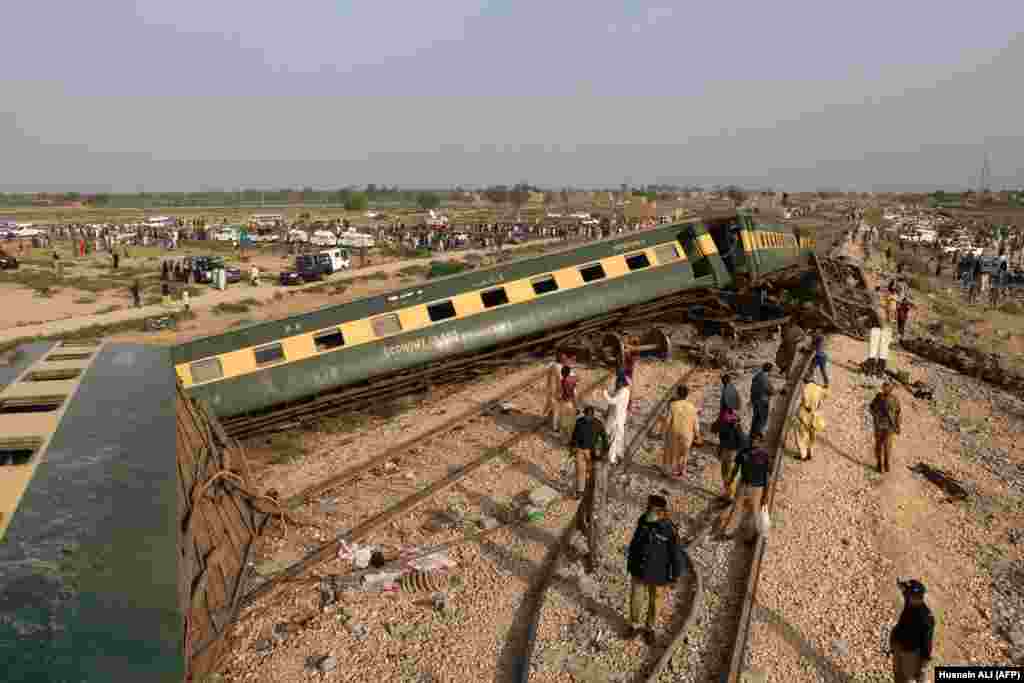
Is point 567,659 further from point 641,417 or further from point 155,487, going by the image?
point 641,417

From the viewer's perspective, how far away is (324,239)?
205 feet

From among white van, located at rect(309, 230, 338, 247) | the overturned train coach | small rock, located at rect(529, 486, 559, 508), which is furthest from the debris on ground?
white van, located at rect(309, 230, 338, 247)

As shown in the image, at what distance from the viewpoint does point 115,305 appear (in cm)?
3416

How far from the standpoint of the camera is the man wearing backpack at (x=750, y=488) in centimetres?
816

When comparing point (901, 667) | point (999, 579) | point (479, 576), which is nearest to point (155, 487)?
point (479, 576)

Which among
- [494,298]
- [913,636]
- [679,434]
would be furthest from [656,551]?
[494,298]

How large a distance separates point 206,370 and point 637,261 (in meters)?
11.1

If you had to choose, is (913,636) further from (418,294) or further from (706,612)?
(418,294)

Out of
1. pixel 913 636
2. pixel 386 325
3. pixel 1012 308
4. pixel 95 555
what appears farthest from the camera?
pixel 1012 308

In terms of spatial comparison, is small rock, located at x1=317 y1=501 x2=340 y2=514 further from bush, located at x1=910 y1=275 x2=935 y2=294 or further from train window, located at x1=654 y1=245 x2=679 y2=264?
bush, located at x1=910 y1=275 x2=935 y2=294

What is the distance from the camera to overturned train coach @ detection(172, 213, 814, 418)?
13.3m

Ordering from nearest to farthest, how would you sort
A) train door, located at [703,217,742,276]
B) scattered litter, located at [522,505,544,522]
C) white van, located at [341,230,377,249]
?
1. scattered litter, located at [522,505,544,522]
2. train door, located at [703,217,742,276]
3. white van, located at [341,230,377,249]

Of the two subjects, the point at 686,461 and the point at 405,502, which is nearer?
the point at 405,502

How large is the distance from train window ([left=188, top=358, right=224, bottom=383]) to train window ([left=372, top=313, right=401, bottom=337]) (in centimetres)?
337
